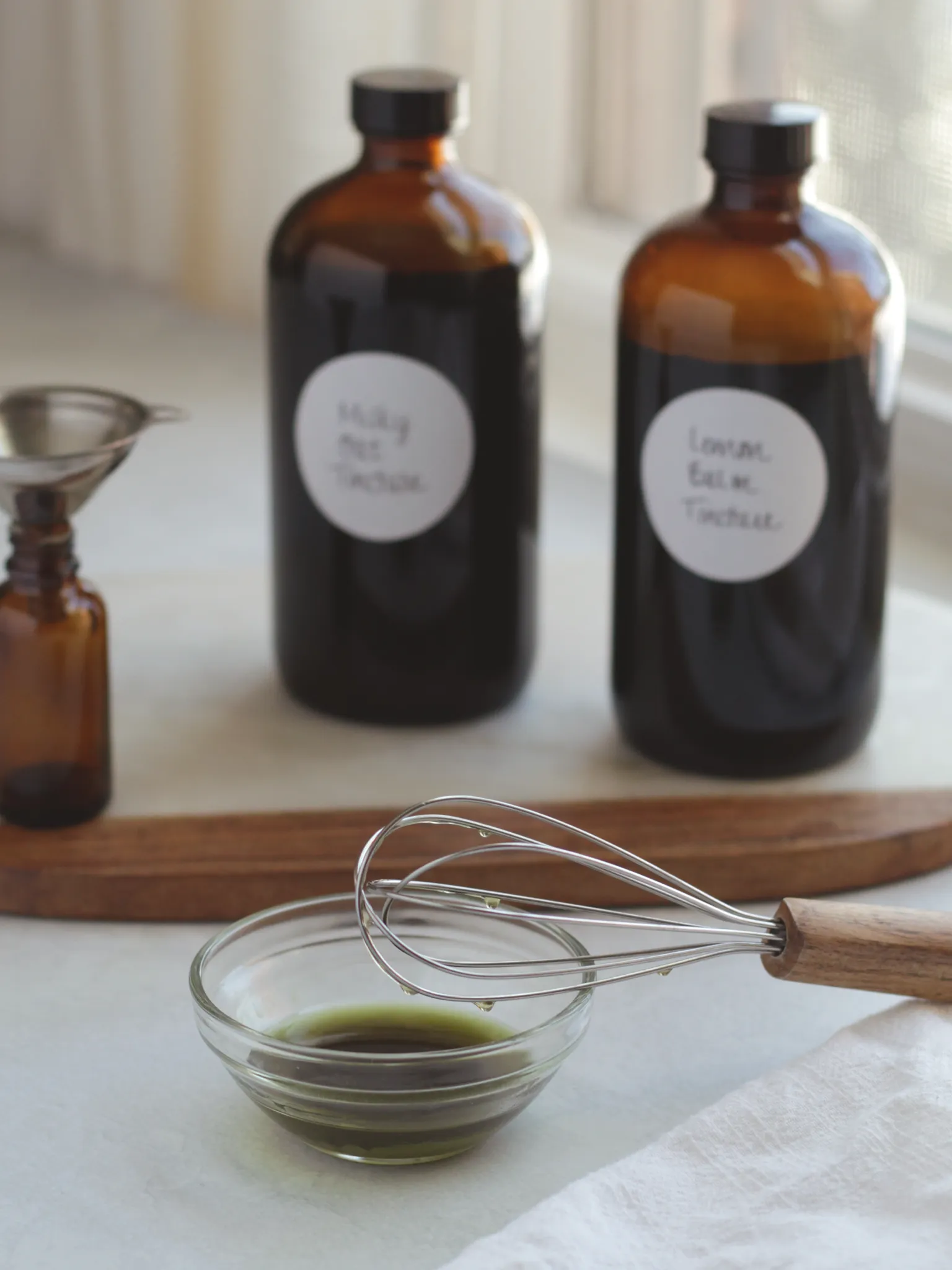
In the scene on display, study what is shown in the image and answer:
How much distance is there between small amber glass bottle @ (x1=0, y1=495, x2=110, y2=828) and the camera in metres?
0.64

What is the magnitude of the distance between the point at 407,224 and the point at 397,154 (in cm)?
3

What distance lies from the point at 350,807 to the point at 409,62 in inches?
25.4

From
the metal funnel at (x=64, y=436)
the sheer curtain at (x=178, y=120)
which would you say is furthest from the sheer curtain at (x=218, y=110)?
the metal funnel at (x=64, y=436)

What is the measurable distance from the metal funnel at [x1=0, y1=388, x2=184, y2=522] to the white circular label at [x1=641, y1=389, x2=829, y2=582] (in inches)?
6.8

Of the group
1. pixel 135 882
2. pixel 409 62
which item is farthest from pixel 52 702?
pixel 409 62

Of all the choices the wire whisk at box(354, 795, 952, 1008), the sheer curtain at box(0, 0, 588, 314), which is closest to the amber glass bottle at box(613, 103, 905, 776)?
the wire whisk at box(354, 795, 952, 1008)

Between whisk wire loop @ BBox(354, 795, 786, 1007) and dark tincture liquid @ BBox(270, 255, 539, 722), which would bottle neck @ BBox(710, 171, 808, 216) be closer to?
dark tincture liquid @ BBox(270, 255, 539, 722)

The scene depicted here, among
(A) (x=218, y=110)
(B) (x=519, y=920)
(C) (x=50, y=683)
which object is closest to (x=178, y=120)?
(A) (x=218, y=110)

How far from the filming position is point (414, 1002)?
553 mm

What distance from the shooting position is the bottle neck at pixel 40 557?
64 cm

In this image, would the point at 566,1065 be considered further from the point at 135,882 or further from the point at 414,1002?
the point at 135,882

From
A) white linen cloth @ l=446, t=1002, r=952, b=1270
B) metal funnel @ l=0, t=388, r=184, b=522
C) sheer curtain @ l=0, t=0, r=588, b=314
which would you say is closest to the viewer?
white linen cloth @ l=446, t=1002, r=952, b=1270

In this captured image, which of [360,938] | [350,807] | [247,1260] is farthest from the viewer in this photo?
[350,807]

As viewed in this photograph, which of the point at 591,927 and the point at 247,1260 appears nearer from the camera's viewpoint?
the point at 247,1260
